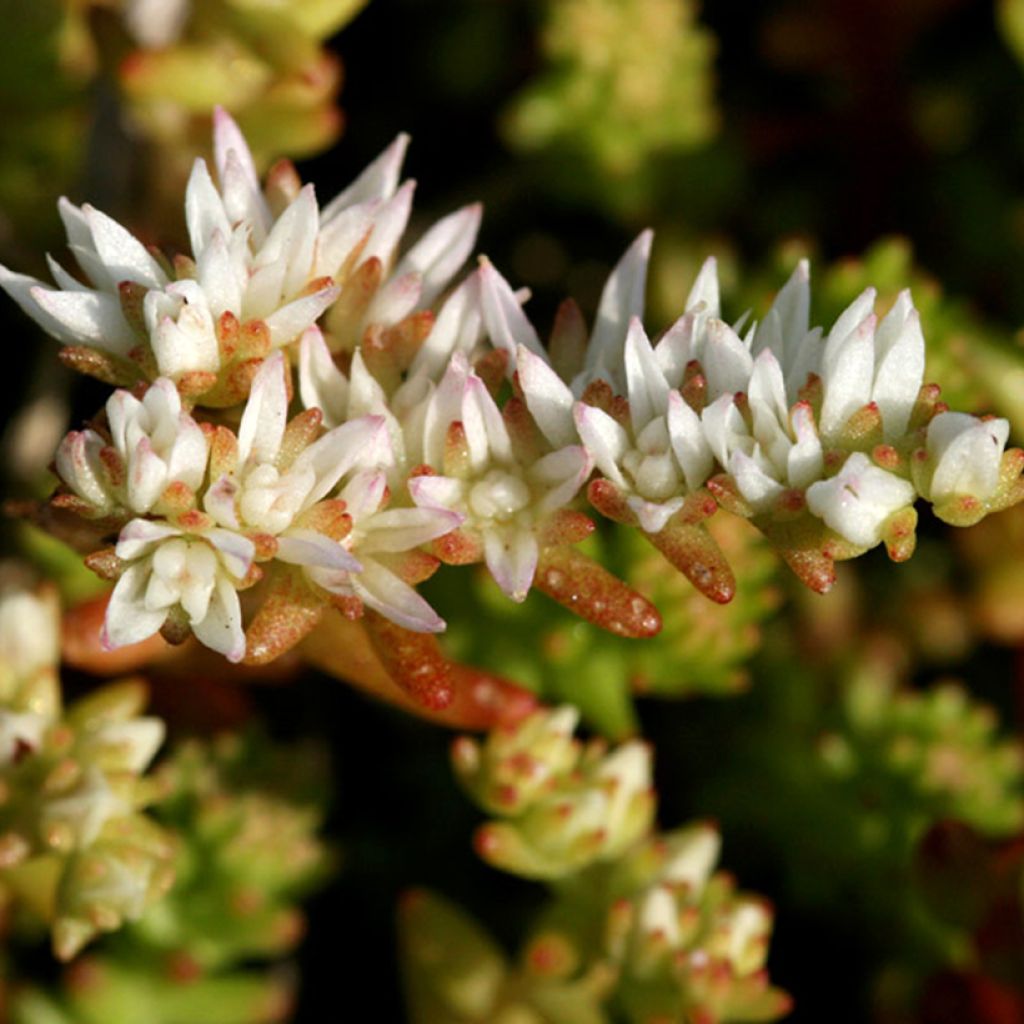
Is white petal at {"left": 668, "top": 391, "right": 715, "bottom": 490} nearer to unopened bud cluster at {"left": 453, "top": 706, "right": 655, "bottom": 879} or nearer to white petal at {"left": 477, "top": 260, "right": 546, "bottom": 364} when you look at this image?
white petal at {"left": 477, "top": 260, "right": 546, "bottom": 364}

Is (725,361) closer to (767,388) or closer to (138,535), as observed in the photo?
(767,388)

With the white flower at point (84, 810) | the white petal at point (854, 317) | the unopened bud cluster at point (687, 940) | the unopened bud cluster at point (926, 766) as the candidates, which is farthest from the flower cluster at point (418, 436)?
the unopened bud cluster at point (926, 766)

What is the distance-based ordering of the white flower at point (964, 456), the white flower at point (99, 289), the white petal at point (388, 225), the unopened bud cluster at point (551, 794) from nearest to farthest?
the white flower at point (964, 456) < the white flower at point (99, 289) < the white petal at point (388, 225) < the unopened bud cluster at point (551, 794)

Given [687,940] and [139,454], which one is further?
[687,940]

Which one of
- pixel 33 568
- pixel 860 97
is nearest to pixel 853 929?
pixel 33 568

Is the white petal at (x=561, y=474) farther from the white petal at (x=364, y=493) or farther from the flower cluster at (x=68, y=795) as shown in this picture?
the flower cluster at (x=68, y=795)

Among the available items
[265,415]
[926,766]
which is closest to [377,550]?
[265,415]
